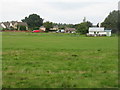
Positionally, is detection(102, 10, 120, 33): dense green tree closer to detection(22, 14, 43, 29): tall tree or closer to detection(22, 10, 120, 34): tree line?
detection(22, 10, 120, 34): tree line

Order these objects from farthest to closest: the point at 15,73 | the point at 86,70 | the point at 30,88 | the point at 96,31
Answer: the point at 96,31
the point at 86,70
the point at 15,73
the point at 30,88

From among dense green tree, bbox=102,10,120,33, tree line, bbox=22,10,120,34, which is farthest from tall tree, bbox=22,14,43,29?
dense green tree, bbox=102,10,120,33

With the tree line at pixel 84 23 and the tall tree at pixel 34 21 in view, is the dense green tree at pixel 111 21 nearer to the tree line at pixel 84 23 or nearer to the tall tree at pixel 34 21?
the tree line at pixel 84 23

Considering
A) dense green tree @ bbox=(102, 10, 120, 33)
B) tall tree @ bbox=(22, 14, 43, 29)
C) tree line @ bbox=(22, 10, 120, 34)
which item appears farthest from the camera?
tall tree @ bbox=(22, 14, 43, 29)

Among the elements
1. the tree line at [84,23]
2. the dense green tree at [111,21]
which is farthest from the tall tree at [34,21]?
the dense green tree at [111,21]

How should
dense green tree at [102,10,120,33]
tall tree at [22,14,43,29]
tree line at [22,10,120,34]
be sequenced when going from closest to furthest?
tree line at [22,10,120,34] < dense green tree at [102,10,120,33] < tall tree at [22,14,43,29]

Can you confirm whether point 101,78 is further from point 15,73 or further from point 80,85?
point 15,73

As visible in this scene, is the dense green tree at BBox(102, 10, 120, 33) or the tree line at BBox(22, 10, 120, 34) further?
the dense green tree at BBox(102, 10, 120, 33)

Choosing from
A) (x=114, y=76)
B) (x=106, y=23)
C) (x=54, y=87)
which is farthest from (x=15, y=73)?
(x=106, y=23)

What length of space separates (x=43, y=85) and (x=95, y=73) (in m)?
2.22

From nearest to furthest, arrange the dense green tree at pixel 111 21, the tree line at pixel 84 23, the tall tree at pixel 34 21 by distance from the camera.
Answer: the tree line at pixel 84 23
the dense green tree at pixel 111 21
the tall tree at pixel 34 21

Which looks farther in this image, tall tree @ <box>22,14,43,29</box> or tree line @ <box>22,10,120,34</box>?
tall tree @ <box>22,14,43,29</box>

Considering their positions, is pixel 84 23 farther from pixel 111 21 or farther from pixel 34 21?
pixel 34 21

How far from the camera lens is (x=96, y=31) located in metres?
80.4
